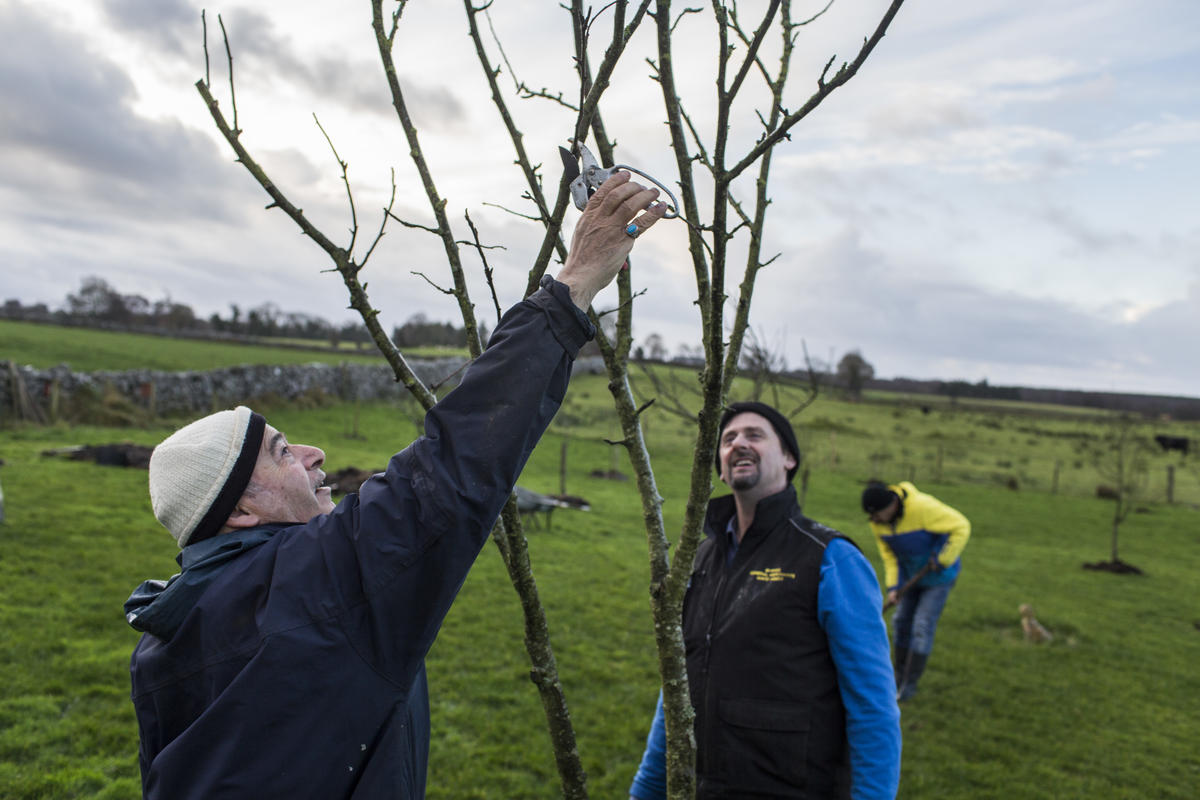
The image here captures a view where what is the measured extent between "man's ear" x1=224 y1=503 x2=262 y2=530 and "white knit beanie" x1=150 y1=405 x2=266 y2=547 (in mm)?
16

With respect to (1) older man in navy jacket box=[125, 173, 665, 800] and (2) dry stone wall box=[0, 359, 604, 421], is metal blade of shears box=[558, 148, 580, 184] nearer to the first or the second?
(1) older man in navy jacket box=[125, 173, 665, 800]

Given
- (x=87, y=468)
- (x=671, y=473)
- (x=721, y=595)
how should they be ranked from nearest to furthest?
(x=721, y=595)
(x=87, y=468)
(x=671, y=473)

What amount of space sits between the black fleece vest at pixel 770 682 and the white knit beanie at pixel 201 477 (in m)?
1.77

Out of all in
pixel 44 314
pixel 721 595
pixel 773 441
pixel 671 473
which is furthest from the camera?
pixel 44 314

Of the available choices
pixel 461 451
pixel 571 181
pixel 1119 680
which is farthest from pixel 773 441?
pixel 1119 680

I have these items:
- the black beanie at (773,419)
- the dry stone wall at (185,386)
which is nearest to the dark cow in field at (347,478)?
the dry stone wall at (185,386)

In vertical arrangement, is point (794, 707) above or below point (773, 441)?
below

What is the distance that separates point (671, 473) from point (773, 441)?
2196 centimetres

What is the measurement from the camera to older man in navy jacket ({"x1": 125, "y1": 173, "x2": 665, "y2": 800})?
3.83ft

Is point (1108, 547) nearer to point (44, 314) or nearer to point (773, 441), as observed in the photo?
point (773, 441)

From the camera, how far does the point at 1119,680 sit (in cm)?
866

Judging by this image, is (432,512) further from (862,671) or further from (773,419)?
(773,419)

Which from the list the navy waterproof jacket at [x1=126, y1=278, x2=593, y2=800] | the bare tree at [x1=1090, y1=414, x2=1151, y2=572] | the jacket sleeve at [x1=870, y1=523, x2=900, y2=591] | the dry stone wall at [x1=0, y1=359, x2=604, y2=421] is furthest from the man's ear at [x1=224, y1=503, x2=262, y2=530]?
the bare tree at [x1=1090, y1=414, x2=1151, y2=572]

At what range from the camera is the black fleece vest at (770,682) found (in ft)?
7.80
